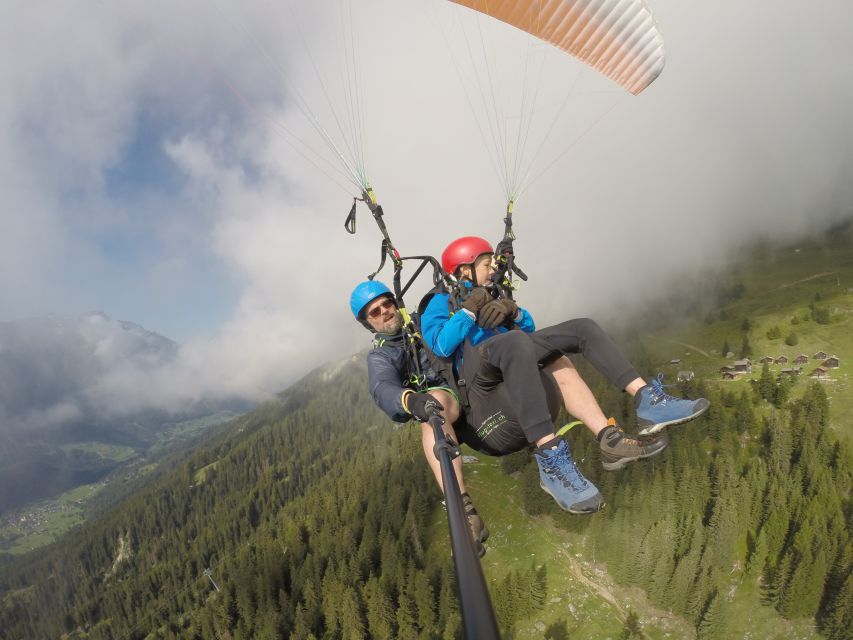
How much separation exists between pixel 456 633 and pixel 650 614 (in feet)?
87.2

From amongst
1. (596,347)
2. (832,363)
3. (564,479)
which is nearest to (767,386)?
(832,363)

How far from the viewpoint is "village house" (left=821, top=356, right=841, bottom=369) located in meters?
98.2

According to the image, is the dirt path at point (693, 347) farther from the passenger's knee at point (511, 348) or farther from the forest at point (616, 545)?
the passenger's knee at point (511, 348)

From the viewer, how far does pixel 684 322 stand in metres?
179

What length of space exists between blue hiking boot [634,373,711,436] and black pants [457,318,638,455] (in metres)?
0.32

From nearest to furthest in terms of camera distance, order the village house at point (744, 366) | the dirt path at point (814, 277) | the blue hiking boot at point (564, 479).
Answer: the blue hiking boot at point (564, 479) → the village house at point (744, 366) → the dirt path at point (814, 277)

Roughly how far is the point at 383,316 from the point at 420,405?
8.54ft

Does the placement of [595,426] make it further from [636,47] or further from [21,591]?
[21,591]

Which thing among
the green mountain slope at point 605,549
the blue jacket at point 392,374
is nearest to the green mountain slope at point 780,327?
the green mountain slope at point 605,549

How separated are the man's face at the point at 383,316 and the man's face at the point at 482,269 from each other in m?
1.42

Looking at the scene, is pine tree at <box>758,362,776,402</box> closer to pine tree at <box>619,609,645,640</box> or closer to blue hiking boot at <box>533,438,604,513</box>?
pine tree at <box>619,609,645,640</box>

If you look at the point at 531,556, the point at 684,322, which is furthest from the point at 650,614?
the point at 684,322

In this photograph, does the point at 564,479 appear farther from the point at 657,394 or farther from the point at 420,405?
the point at 420,405

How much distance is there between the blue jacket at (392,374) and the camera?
602 centimetres
